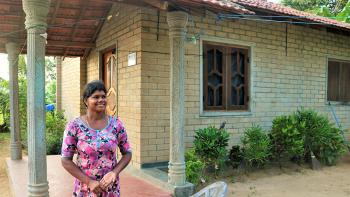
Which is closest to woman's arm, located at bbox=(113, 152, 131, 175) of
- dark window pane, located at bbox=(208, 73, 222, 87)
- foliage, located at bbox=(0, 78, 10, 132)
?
dark window pane, located at bbox=(208, 73, 222, 87)

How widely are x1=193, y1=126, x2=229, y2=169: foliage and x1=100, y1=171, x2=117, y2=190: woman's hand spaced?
11.4ft

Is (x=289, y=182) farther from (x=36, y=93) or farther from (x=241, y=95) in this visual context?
(x=36, y=93)

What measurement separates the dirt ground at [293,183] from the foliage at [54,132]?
15.4ft

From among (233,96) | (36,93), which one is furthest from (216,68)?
(36,93)

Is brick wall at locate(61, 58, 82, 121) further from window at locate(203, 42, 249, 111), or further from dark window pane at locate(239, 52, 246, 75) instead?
dark window pane at locate(239, 52, 246, 75)

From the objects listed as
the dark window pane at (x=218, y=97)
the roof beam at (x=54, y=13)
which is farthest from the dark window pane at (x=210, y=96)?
the roof beam at (x=54, y=13)

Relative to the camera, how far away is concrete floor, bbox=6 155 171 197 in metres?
4.54

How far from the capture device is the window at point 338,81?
29.7ft

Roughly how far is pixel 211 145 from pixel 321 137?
2.81m

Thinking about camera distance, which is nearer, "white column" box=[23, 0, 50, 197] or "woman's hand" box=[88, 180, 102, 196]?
"woman's hand" box=[88, 180, 102, 196]

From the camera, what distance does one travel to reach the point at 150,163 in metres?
5.79

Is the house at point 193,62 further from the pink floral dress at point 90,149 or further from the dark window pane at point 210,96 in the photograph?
the pink floral dress at point 90,149

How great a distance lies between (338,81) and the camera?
9219mm

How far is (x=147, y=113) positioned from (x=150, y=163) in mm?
867
